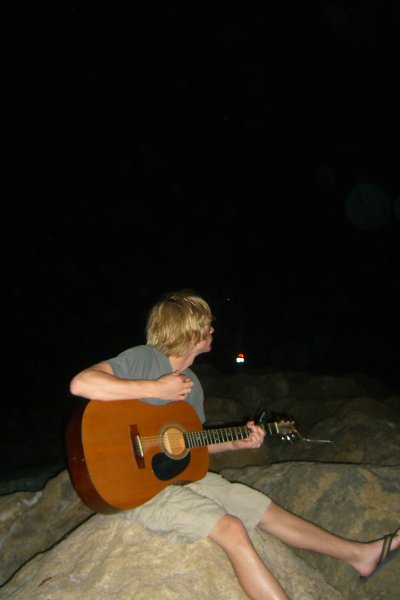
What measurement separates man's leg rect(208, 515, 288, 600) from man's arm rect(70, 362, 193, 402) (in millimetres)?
853

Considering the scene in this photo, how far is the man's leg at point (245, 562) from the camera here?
7.86ft

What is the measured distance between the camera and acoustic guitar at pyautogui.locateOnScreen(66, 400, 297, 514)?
265cm

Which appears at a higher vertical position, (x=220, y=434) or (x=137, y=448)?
(x=137, y=448)

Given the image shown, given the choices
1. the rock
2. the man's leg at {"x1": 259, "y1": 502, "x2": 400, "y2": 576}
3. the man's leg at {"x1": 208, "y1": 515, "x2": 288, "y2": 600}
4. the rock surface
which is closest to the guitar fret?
the rock surface

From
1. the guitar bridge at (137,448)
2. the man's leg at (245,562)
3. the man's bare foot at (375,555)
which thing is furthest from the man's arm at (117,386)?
the man's bare foot at (375,555)

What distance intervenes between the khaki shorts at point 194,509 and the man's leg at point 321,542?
0.42ft

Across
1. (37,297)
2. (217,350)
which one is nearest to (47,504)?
(217,350)

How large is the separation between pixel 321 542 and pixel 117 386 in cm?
175

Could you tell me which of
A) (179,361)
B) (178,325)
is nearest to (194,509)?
(179,361)

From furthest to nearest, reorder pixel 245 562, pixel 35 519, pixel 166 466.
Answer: pixel 35 519, pixel 166 466, pixel 245 562

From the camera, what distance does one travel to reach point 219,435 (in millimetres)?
3412

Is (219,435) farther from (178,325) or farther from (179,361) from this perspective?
(178,325)

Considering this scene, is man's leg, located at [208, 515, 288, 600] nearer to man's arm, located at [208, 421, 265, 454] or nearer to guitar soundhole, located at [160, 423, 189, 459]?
guitar soundhole, located at [160, 423, 189, 459]

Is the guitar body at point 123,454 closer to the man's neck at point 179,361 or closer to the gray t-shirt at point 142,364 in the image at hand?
the gray t-shirt at point 142,364
